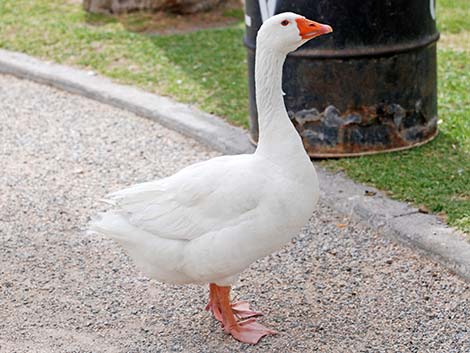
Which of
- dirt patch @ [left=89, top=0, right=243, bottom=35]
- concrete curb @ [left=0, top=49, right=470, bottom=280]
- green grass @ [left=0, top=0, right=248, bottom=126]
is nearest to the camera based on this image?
concrete curb @ [left=0, top=49, right=470, bottom=280]

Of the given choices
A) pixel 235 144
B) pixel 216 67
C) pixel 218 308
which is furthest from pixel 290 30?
pixel 216 67

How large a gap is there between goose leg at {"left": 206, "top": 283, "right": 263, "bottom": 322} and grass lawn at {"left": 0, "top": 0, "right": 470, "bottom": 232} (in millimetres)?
1185

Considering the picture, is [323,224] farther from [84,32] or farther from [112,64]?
[84,32]

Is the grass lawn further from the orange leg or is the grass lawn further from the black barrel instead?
the orange leg

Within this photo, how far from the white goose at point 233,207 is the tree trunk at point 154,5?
5547mm

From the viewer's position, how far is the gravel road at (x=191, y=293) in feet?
11.9

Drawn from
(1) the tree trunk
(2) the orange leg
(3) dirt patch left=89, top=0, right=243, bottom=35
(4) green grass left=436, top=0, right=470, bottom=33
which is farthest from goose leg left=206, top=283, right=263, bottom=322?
(1) the tree trunk

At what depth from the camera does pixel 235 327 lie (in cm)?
364

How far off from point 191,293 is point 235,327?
0.48m

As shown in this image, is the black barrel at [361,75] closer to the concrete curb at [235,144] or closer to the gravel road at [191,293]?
the concrete curb at [235,144]

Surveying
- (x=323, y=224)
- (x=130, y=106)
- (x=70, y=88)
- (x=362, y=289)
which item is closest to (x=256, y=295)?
(x=362, y=289)

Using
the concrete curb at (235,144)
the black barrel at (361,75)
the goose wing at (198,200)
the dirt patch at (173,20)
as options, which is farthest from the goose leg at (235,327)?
the dirt patch at (173,20)

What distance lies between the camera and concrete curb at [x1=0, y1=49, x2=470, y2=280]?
4.21m

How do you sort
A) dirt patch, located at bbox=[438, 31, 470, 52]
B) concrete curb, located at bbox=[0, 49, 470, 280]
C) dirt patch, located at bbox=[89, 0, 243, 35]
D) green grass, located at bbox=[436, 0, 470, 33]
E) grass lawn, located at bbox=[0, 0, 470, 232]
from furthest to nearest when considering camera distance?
1. dirt patch, located at bbox=[89, 0, 243, 35]
2. green grass, located at bbox=[436, 0, 470, 33]
3. dirt patch, located at bbox=[438, 31, 470, 52]
4. grass lawn, located at bbox=[0, 0, 470, 232]
5. concrete curb, located at bbox=[0, 49, 470, 280]
